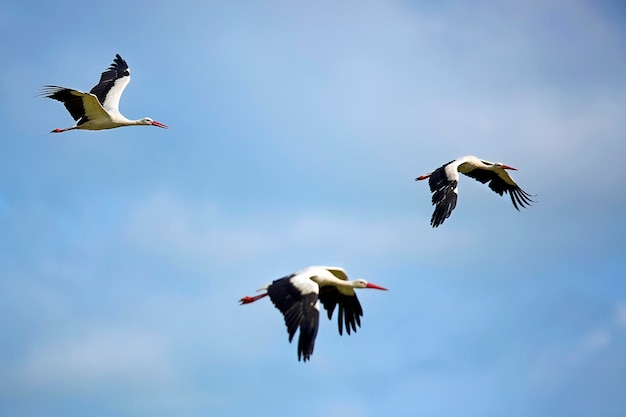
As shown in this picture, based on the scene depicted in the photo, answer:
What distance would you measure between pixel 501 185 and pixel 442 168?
2.38m

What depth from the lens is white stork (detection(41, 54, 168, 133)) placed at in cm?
2086

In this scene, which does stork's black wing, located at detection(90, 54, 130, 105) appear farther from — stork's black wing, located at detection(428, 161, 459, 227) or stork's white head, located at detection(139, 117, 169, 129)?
stork's black wing, located at detection(428, 161, 459, 227)

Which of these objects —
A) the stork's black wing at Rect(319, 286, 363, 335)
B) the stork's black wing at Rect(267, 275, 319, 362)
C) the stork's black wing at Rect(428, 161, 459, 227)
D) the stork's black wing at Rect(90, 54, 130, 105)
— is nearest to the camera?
the stork's black wing at Rect(267, 275, 319, 362)

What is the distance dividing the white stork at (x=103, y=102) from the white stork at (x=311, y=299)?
584cm

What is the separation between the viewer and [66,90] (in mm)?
20594

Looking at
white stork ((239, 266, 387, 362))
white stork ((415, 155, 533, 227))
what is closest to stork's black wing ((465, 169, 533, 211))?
white stork ((415, 155, 533, 227))

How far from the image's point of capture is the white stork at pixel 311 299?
15469mm

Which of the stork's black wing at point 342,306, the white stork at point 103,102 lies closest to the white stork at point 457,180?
the stork's black wing at point 342,306

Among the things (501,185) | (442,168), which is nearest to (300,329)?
(442,168)

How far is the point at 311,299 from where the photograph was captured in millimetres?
15859

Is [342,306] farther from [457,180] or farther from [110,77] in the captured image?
[110,77]

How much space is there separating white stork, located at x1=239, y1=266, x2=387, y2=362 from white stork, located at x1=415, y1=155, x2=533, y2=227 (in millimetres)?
3237

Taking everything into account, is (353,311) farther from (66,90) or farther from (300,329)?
(66,90)

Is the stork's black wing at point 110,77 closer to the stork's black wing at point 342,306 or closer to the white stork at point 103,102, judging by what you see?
the white stork at point 103,102
